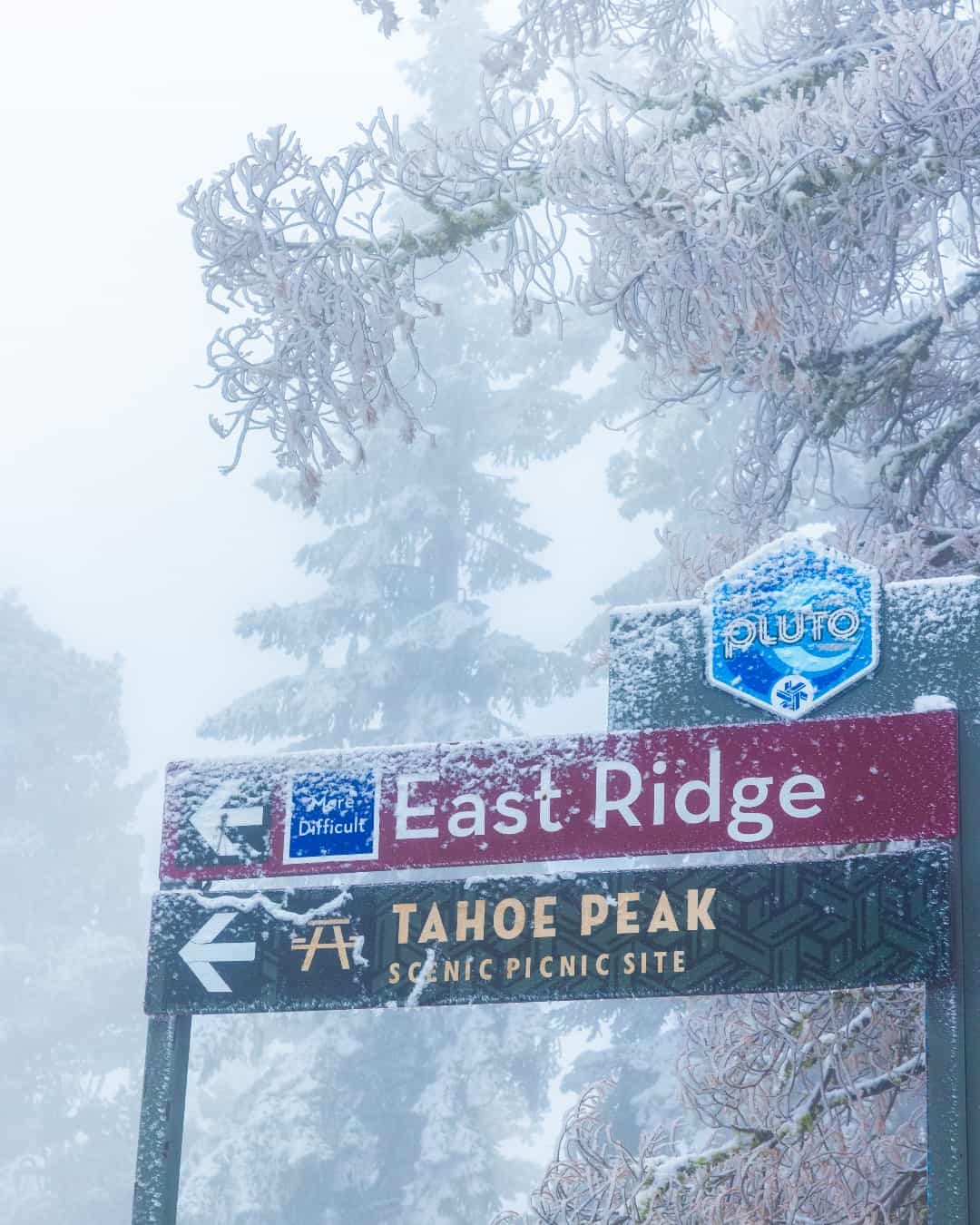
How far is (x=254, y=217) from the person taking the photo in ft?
25.6

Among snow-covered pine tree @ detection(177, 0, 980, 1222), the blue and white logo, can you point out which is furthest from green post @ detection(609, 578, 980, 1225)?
snow-covered pine tree @ detection(177, 0, 980, 1222)

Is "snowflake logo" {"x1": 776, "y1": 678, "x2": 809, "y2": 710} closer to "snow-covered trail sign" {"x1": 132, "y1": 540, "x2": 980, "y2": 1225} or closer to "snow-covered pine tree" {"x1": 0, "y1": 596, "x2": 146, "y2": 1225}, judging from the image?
"snow-covered trail sign" {"x1": 132, "y1": 540, "x2": 980, "y2": 1225}

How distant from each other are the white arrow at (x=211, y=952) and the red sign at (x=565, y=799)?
0.13 meters

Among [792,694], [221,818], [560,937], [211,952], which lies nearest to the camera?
[560,937]

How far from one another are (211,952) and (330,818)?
46 centimetres

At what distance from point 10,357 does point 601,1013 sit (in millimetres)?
134801

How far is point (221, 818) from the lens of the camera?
4.84 m

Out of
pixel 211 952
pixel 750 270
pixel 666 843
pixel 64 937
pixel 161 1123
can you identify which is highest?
pixel 64 937

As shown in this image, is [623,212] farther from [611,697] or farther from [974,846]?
[974,846]

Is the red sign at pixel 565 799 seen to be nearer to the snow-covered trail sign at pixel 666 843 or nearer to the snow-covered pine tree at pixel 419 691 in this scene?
the snow-covered trail sign at pixel 666 843

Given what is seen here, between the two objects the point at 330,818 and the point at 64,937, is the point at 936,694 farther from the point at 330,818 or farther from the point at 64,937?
the point at 64,937

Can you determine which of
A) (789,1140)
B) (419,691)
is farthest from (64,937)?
(789,1140)

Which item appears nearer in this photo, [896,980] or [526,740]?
[896,980]

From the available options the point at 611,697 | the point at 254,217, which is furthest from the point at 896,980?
the point at 254,217
